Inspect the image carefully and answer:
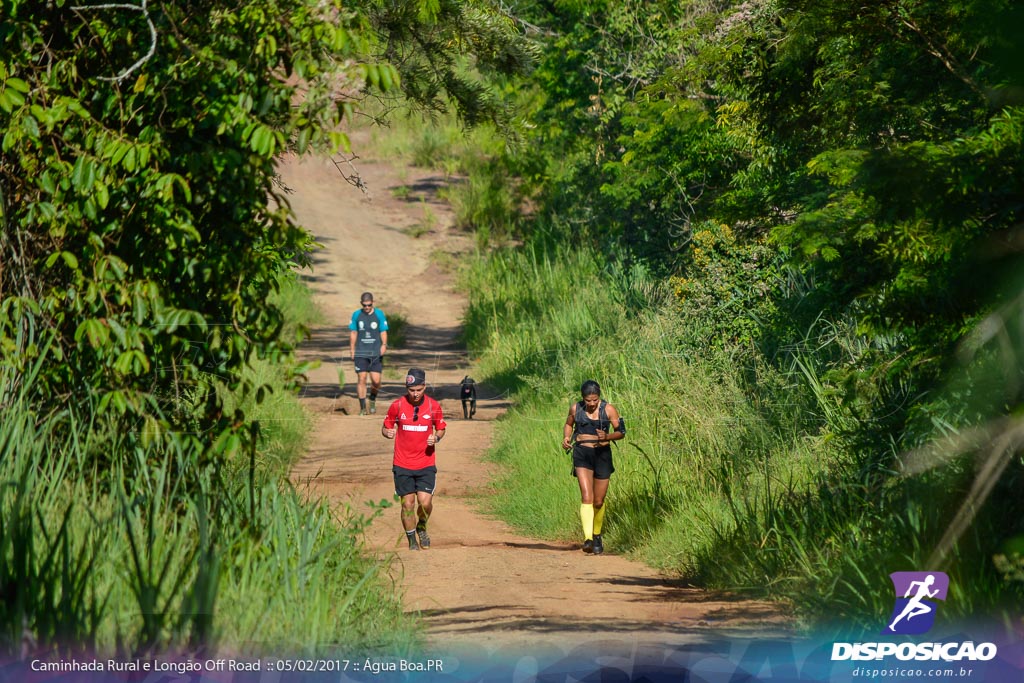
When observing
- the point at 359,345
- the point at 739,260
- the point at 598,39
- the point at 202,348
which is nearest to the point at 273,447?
the point at 359,345

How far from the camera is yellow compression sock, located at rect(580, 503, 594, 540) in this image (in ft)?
34.7

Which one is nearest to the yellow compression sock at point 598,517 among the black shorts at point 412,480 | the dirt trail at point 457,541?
the dirt trail at point 457,541

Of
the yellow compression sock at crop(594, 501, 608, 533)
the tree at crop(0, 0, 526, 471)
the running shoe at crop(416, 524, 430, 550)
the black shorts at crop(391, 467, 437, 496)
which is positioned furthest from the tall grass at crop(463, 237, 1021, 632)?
the tree at crop(0, 0, 526, 471)

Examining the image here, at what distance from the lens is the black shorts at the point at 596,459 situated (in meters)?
10.6

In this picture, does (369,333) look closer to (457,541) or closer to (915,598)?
(457,541)

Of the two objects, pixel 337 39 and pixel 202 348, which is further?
pixel 202 348

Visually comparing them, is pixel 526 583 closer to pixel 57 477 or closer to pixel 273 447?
pixel 57 477

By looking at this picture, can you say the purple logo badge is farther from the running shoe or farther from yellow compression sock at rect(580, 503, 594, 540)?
the running shoe

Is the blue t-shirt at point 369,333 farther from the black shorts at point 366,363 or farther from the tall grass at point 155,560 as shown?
the tall grass at point 155,560

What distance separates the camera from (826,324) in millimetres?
12250

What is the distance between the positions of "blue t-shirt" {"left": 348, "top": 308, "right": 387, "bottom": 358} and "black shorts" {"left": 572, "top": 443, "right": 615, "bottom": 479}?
293 inches

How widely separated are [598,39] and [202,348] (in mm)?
14115

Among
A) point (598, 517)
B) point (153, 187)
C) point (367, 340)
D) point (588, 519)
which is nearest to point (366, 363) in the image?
point (367, 340)

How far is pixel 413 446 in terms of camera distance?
10352 millimetres
